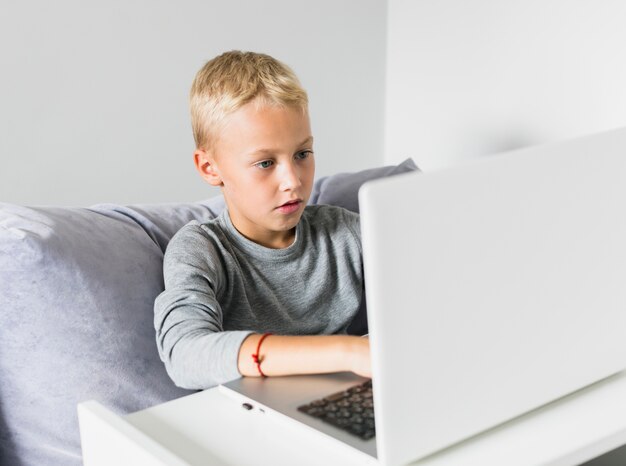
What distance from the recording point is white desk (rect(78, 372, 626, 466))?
807 mm

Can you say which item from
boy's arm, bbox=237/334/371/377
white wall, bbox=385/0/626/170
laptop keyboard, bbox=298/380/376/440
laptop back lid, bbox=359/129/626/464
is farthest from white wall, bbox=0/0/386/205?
laptop back lid, bbox=359/129/626/464

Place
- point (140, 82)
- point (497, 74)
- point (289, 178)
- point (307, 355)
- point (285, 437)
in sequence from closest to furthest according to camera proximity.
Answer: point (285, 437)
point (307, 355)
point (289, 178)
point (497, 74)
point (140, 82)

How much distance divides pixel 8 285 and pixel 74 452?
250 mm

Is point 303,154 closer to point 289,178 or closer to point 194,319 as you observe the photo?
point 289,178

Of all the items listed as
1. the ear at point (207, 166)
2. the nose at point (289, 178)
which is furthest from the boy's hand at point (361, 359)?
the ear at point (207, 166)

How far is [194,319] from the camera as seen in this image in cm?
112

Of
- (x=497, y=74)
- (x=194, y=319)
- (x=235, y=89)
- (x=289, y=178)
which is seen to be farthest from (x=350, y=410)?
(x=497, y=74)

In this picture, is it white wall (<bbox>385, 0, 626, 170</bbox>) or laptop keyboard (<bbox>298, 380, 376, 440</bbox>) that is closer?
laptop keyboard (<bbox>298, 380, 376, 440</bbox>)

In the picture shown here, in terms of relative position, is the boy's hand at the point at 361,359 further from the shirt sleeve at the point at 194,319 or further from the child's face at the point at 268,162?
the child's face at the point at 268,162

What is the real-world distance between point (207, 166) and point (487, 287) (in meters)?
0.72

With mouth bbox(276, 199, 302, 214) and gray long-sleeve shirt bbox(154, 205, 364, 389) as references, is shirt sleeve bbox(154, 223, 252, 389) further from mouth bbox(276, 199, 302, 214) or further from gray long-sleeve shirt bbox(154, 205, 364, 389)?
mouth bbox(276, 199, 302, 214)

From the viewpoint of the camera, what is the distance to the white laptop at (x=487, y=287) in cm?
69

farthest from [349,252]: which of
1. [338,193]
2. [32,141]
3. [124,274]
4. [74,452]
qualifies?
[32,141]

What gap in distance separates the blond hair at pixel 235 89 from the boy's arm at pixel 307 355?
40 cm
